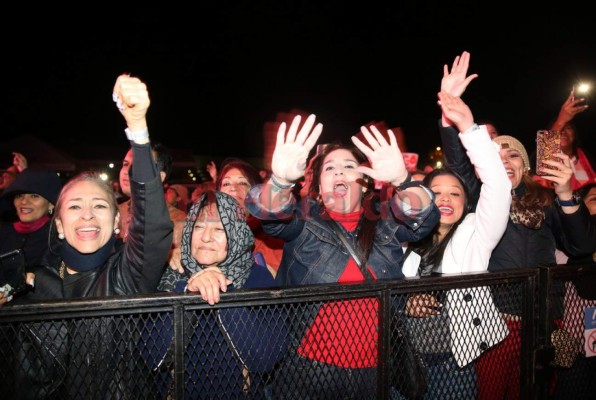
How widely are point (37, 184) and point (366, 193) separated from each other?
2.48 m

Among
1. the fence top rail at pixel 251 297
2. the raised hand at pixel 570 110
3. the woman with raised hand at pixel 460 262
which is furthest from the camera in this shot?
the raised hand at pixel 570 110

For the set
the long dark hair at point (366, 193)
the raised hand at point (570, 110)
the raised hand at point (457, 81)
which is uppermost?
the raised hand at point (570, 110)

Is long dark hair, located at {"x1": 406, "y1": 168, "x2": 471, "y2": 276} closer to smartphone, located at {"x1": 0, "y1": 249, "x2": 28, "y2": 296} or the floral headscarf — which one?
the floral headscarf

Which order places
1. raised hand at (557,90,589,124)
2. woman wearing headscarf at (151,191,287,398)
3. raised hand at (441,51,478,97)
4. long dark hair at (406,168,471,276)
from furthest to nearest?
raised hand at (557,90,589,124) → raised hand at (441,51,478,97) → long dark hair at (406,168,471,276) → woman wearing headscarf at (151,191,287,398)

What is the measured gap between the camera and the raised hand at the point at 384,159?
7.32ft

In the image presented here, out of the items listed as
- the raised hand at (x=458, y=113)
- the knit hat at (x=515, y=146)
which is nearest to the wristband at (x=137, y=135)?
the raised hand at (x=458, y=113)

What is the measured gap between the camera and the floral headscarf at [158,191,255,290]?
7.40 ft

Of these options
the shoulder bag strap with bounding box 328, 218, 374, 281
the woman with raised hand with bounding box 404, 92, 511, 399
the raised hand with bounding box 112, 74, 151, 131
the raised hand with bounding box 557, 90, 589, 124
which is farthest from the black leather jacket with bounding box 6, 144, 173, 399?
the raised hand with bounding box 557, 90, 589, 124

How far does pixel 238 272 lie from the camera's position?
2.27m

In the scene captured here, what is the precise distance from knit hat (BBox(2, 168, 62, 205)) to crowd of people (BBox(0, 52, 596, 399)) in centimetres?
93

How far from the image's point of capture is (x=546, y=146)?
2807 mm

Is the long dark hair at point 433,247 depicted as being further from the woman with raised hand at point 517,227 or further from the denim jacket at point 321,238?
the denim jacket at point 321,238

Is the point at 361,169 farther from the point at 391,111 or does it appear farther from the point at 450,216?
the point at 391,111

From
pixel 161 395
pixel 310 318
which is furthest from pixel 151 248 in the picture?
pixel 310 318
